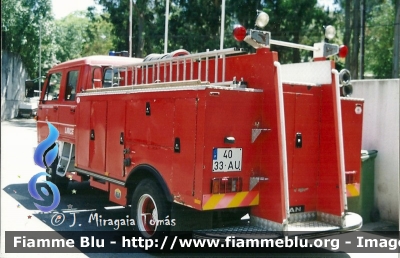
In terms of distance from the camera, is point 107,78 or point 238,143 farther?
point 107,78

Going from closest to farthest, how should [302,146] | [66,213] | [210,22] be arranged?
[302,146] < [66,213] < [210,22]

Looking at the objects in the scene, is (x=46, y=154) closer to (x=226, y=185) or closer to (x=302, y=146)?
(x=226, y=185)

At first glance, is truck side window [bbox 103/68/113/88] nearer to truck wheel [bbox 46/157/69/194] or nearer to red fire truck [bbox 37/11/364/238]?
red fire truck [bbox 37/11/364/238]

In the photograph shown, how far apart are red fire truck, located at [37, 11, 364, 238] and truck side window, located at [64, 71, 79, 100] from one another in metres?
1.74

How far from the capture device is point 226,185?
178 inches

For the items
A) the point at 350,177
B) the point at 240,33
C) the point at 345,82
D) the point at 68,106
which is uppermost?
the point at 240,33

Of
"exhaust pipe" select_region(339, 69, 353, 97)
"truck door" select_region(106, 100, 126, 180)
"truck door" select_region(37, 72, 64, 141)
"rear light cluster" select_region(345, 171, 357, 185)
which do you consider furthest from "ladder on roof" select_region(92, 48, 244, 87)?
"rear light cluster" select_region(345, 171, 357, 185)

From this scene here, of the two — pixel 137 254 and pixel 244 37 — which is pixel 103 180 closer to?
pixel 137 254

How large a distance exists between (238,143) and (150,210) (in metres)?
1.46

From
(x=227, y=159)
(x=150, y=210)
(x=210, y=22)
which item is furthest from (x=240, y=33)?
(x=210, y=22)

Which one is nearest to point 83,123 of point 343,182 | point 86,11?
point 343,182

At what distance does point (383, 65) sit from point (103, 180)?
Answer: 28169mm

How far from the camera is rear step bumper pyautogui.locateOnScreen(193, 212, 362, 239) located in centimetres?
446

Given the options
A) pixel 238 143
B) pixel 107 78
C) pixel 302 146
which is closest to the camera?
pixel 238 143
